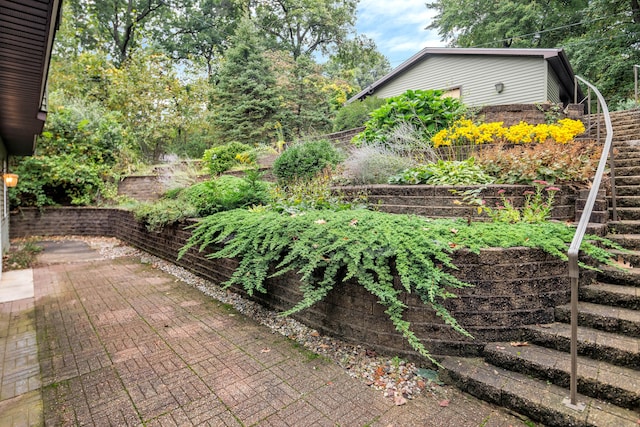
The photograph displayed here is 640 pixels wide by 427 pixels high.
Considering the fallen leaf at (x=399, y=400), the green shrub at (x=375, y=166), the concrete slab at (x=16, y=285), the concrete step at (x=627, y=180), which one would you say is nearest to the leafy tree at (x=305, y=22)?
the green shrub at (x=375, y=166)

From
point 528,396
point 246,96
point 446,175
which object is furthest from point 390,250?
point 246,96

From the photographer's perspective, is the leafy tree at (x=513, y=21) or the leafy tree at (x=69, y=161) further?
the leafy tree at (x=513, y=21)

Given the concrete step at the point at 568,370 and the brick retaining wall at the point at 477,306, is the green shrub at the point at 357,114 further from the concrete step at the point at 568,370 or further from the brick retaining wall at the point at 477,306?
the concrete step at the point at 568,370

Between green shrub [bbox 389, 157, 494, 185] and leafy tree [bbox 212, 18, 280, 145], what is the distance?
1152 centimetres

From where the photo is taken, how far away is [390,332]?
2639 millimetres

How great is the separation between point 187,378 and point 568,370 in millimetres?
2655

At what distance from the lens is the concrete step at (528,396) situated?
178 centimetres

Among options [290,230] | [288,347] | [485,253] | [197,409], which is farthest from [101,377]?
[485,253]

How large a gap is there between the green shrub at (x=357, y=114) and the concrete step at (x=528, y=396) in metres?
8.39

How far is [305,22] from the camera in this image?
19797 millimetres

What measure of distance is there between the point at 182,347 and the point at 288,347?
98cm

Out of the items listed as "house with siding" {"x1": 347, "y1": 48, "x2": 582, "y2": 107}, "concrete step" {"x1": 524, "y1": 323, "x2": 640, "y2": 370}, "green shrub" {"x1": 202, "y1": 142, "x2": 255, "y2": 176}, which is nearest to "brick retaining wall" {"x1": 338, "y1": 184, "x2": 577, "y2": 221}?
"concrete step" {"x1": 524, "y1": 323, "x2": 640, "y2": 370}

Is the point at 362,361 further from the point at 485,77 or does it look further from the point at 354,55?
the point at 354,55

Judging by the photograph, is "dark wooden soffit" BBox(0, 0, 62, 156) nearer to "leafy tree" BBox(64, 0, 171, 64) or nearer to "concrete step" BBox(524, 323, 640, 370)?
"concrete step" BBox(524, 323, 640, 370)
